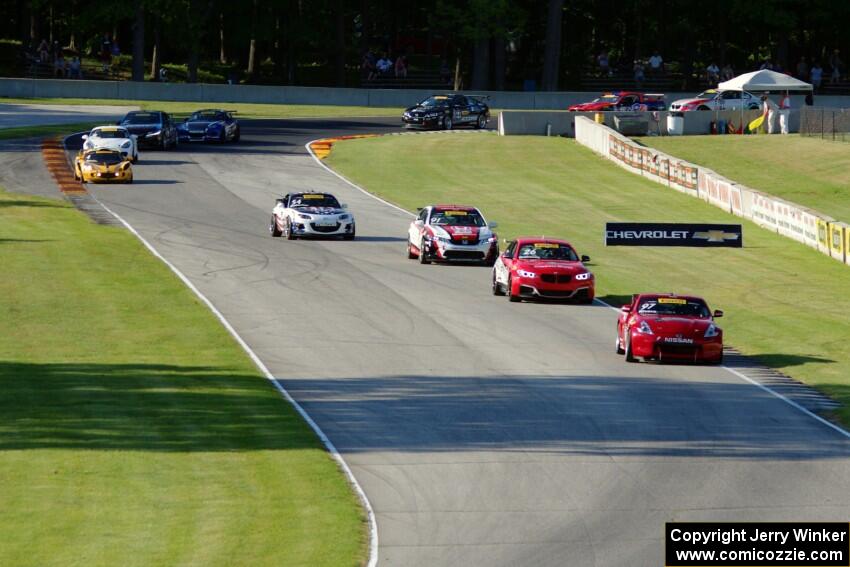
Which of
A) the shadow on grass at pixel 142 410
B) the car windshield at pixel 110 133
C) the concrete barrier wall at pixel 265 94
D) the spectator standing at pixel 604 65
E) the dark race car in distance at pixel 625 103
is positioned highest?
the spectator standing at pixel 604 65

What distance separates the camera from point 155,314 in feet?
97.6

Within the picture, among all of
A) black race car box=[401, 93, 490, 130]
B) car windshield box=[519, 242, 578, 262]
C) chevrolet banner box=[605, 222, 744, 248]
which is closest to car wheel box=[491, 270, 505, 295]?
car windshield box=[519, 242, 578, 262]

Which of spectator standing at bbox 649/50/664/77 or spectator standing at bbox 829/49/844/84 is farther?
spectator standing at bbox 649/50/664/77

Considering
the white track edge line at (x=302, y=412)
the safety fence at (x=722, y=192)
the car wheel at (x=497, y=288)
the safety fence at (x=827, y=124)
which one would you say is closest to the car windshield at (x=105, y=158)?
the white track edge line at (x=302, y=412)

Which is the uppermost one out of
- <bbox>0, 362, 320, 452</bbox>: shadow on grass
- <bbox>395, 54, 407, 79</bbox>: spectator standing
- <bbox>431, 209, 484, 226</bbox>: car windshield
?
<bbox>395, 54, 407, 79</bbox>: spectator standing

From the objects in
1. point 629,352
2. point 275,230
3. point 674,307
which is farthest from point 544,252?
point 275,230

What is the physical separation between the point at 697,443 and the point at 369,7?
8300cm

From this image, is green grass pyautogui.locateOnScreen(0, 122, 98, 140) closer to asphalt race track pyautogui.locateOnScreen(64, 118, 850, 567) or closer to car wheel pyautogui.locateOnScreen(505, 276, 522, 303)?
asphalt race track pyautogui.locateOnScreen(64, 118, 850, 567)

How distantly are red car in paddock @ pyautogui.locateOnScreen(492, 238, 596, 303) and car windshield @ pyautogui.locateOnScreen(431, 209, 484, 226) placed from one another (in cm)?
447

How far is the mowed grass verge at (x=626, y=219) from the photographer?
29.5 metres

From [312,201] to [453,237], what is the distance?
5.93 meters

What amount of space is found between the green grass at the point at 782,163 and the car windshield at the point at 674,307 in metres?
23.2

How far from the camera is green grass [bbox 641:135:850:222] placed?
53062 mm

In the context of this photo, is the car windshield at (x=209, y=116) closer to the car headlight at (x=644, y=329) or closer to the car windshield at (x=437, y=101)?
the car windshield at (x=437, y=101)
